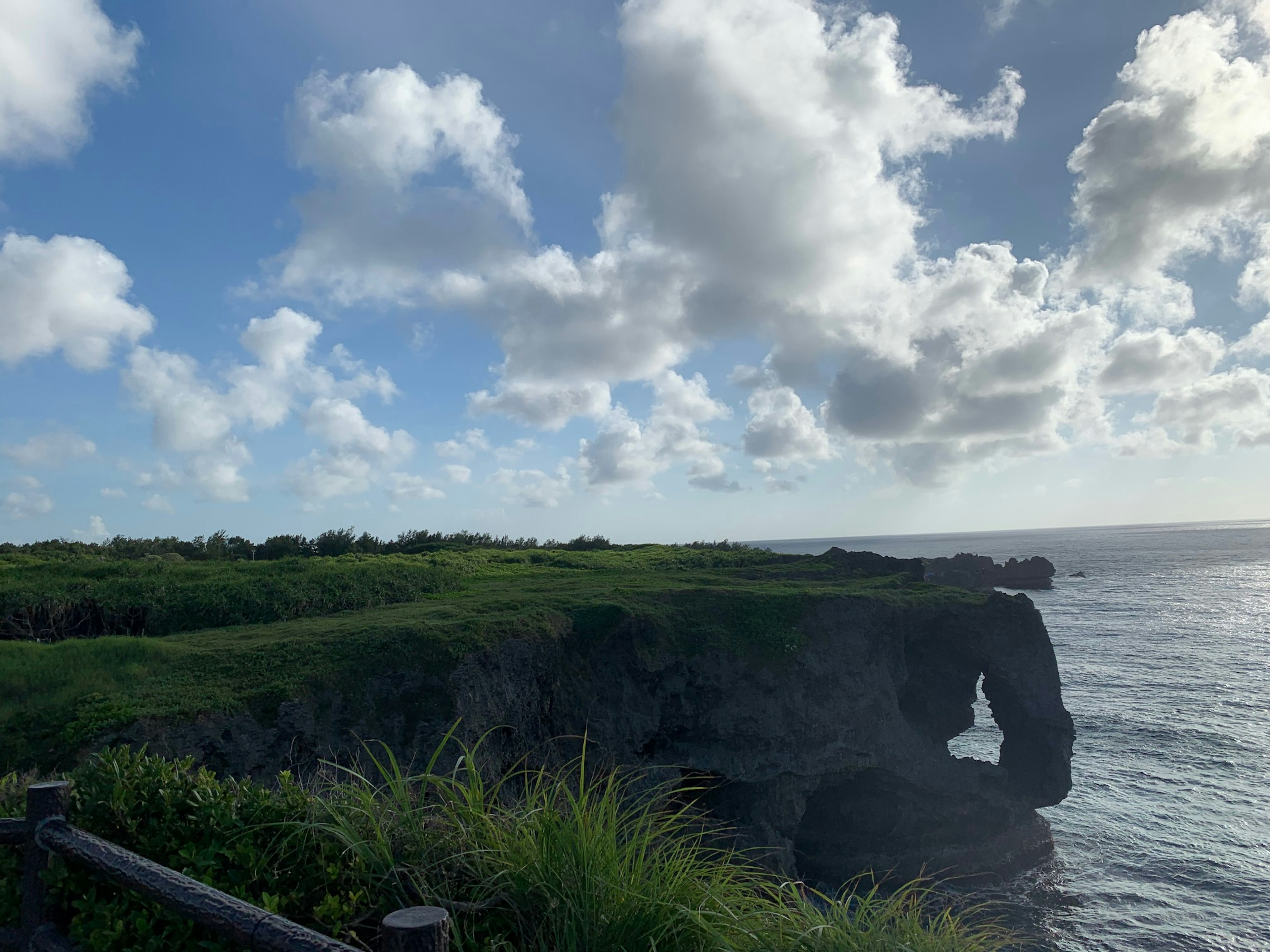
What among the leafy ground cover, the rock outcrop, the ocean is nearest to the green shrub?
the rock outcrop

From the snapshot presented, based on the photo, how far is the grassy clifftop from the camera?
951 cm

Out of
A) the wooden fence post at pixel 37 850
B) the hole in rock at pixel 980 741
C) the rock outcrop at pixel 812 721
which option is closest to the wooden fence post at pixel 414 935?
the wooden fence post at pixel 37 850

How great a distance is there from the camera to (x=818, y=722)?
1536cm

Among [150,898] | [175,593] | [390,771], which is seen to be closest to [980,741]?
[390,771]

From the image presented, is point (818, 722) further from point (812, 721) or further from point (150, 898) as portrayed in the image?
point (150, 898)

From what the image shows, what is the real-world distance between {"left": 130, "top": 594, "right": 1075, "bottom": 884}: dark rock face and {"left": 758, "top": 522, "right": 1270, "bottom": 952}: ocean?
1.76 meters

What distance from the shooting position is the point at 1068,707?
95.0 feet

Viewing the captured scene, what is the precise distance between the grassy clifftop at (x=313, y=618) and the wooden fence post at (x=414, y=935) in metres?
7.97

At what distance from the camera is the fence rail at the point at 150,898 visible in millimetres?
2605

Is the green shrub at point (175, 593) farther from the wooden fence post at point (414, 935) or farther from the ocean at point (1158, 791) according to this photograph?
the ocean at point (1158, 791)

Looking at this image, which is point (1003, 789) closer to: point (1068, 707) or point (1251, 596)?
point (1068, 707)

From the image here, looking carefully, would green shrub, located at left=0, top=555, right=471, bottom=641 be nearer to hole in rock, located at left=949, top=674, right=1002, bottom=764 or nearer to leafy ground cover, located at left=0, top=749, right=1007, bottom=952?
leafy ground cover, located at left=0, top=749, right=1007, bottom=952

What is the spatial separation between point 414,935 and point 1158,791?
26320 millimetres

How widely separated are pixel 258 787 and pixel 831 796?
50.0 feet
